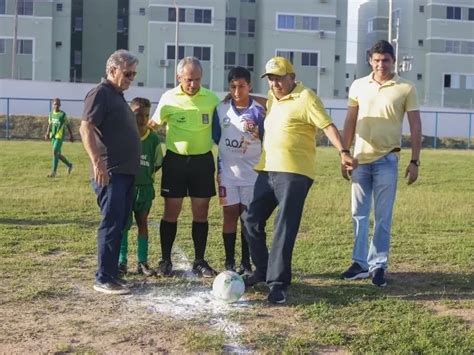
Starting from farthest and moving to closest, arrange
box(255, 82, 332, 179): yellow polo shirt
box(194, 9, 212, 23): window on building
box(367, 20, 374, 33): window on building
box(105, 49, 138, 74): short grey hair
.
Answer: box(367, 20, 374, 33): window on building
box(194, 9, 212, 23): window on building
box(105, 49, 138, 74): short grey hair
box(255, 82, 332, 179): yellow polo shirt

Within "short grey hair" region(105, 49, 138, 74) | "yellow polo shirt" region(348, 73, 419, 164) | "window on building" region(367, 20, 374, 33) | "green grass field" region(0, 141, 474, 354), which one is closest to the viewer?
"green grass field" region(0, 141, 474, 354)

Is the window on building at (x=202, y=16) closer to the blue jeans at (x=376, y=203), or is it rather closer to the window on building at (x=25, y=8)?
the window on building at (x=25, y=8)

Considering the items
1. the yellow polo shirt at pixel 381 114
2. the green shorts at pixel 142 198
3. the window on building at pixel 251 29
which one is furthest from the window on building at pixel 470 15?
the green shorts at pixel 142 198

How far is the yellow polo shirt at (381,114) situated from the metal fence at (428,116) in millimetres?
35056

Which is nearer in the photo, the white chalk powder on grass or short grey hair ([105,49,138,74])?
the white chalk powder on grass

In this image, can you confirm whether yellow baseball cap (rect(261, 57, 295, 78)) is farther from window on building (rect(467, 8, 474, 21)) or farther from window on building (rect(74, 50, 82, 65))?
window on building (rect(467, 8, 474, 21))

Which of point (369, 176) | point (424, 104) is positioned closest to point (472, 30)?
point (424, 104)

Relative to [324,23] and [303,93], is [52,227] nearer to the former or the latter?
[303,93]

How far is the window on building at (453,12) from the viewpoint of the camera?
195ft

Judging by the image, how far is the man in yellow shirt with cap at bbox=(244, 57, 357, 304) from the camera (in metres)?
5.33

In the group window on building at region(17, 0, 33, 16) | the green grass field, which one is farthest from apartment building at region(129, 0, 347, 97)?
the green grass field

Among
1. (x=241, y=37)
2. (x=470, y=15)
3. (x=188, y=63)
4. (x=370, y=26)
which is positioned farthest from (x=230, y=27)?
(x=188, y=63)

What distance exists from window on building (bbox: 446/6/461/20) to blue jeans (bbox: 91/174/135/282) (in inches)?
2316

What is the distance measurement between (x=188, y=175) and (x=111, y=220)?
886 millimetres
